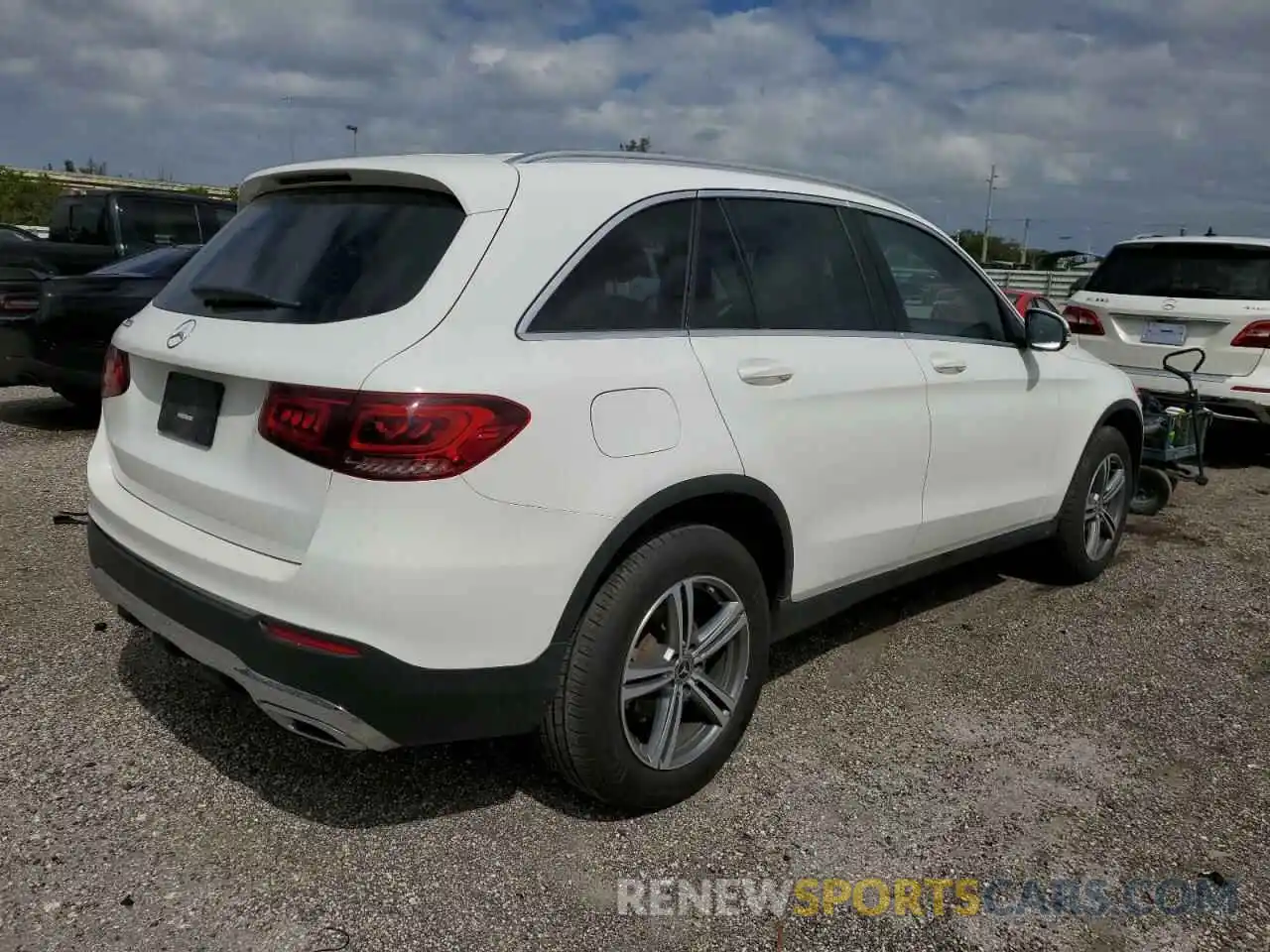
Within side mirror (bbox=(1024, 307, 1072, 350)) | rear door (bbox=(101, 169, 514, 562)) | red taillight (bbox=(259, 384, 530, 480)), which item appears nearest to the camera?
red taillight (bbox=(259, 384, 530, 480))

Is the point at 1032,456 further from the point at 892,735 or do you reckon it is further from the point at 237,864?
the point at 237,864

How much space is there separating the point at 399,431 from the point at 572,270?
68 centimetres


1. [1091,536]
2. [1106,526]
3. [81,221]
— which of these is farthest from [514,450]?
[81,221]

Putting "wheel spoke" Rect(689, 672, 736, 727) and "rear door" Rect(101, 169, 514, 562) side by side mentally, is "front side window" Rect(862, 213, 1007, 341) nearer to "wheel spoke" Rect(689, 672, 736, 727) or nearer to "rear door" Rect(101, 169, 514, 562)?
"wheel spoke" Rect(689, 672, 736, 727)

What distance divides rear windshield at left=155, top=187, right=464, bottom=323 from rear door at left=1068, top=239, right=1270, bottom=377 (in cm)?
675

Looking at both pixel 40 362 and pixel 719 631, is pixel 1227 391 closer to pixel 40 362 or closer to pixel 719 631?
pixel 719 631

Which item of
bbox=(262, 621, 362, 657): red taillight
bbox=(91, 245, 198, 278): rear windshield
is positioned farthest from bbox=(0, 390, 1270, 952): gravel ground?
bbox=(91, 245, 198, 278): rear windshield

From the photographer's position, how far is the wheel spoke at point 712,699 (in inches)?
119

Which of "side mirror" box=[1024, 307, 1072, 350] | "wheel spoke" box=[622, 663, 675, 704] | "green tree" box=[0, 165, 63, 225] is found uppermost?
"green tree" box=[0, 165, 63, 225]

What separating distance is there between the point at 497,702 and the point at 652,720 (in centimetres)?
61

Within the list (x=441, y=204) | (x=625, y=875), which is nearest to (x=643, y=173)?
(x=441, y=204)

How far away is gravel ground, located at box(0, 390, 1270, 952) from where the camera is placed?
254 centimetres

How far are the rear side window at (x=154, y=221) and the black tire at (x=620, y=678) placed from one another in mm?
9842

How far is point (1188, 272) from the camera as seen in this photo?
25.7ft
